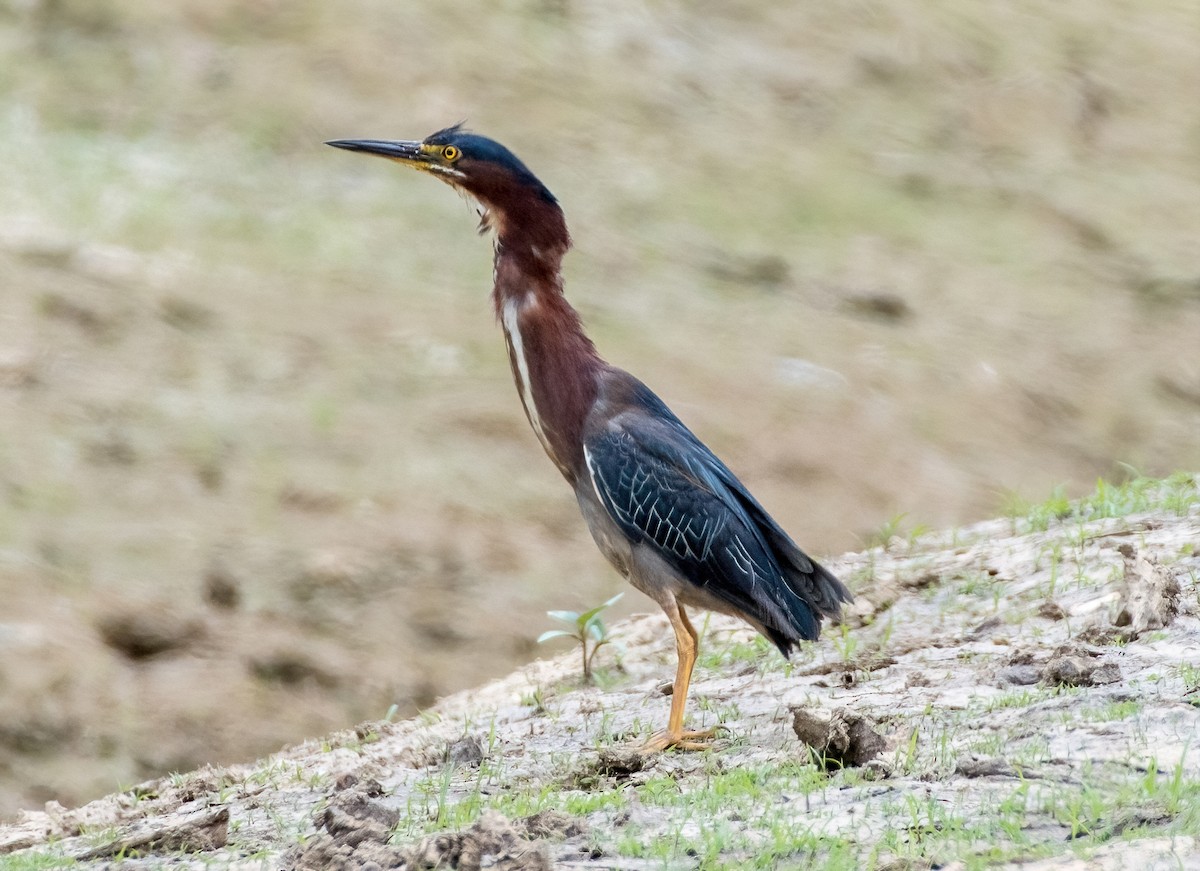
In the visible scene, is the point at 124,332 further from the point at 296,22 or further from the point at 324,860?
the point at 324,860

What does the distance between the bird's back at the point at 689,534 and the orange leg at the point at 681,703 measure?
0.29 feet

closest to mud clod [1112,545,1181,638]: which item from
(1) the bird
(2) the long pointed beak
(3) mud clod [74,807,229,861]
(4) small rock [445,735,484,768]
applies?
(1) the bird

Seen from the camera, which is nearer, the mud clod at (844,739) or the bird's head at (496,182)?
the mud clod at (844,739)

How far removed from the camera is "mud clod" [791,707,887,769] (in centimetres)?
383

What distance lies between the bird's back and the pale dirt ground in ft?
1.04

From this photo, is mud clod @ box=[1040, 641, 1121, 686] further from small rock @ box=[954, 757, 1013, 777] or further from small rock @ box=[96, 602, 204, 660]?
small rock @ box=[96, 602, 204, 660]

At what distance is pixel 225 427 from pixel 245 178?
238 cm

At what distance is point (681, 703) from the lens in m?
4.48

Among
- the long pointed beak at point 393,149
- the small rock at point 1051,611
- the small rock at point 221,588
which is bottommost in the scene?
the small rock at point 1051,611

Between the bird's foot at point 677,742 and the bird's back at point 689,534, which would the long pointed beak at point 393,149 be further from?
the bird's foot at point 677,742

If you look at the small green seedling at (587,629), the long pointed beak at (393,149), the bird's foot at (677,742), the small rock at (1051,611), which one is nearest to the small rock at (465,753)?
the bird's foot at (677,742)

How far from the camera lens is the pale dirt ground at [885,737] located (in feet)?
10.8

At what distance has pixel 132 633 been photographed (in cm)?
741

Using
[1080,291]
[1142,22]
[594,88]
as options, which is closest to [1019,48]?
[1142,22]
